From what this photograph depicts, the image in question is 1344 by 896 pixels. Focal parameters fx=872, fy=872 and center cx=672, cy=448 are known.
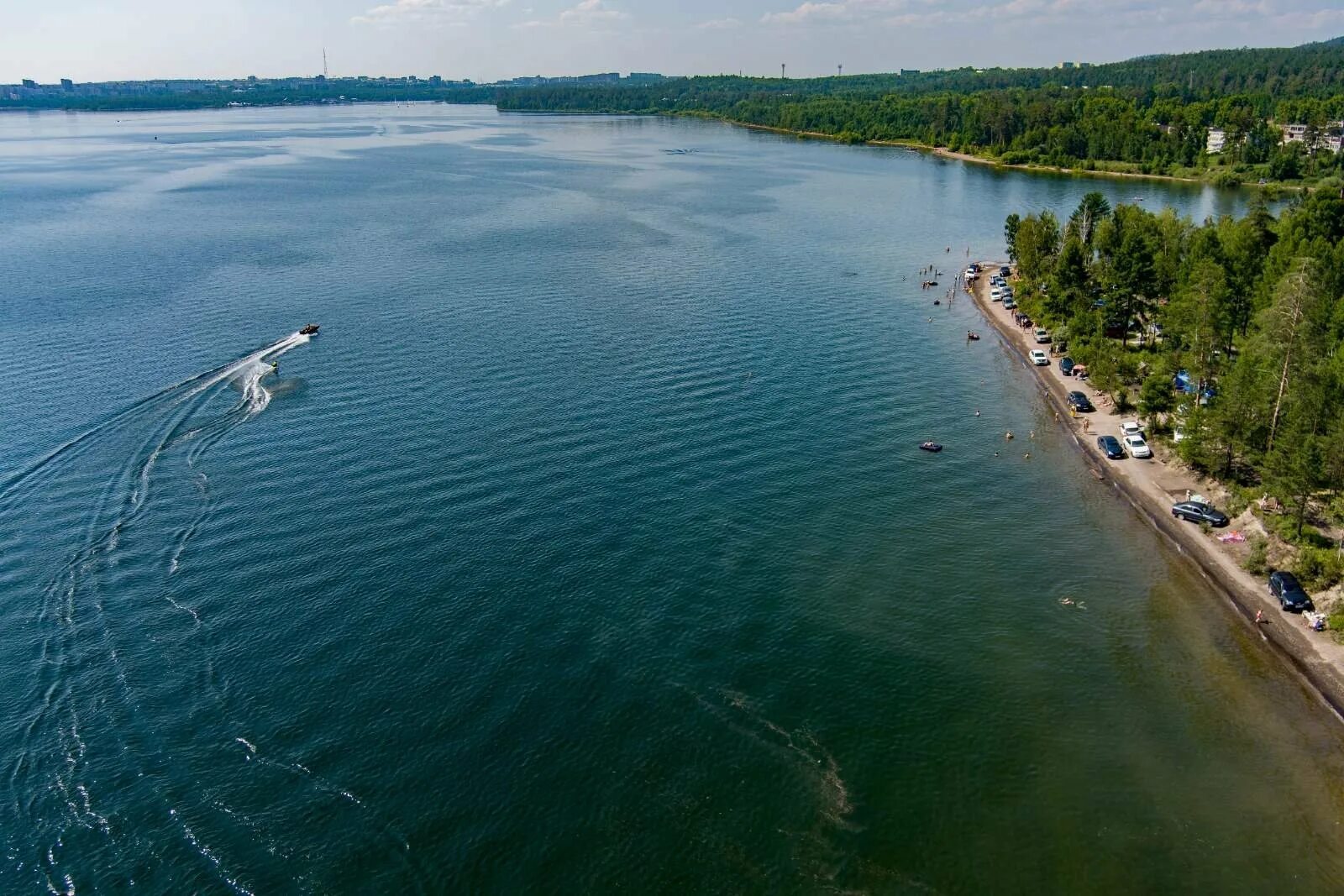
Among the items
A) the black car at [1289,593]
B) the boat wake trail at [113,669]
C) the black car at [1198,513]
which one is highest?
the black car at [1198,513]

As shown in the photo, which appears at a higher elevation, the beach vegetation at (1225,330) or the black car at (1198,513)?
the beach vegetation at (1225,330)

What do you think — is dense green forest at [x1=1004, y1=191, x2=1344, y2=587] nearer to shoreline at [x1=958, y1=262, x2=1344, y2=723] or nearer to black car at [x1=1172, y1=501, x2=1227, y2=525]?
black car at [x1=1172, y1=501, x2=1227, y2=525]

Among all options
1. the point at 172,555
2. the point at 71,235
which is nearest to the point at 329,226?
the point at 71,235

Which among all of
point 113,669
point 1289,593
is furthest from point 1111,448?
point 113,669

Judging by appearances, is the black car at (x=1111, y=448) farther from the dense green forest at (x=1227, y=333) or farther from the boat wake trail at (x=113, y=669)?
the boat wake trail at (x=113, y=669)

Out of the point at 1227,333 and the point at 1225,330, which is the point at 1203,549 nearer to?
the point at 1225,330

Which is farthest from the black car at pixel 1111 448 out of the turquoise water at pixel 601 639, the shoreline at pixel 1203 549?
the turquoise water at pixel 601 639

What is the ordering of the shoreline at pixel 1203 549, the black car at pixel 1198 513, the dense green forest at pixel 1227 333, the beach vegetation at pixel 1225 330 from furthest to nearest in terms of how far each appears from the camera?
1. the black car at pixel 1198 513
2. the beach vegetation at pixel 1225 330
3. the dense green forest at pixel 1227 333
4. the shoreline at pixel 1203 549
